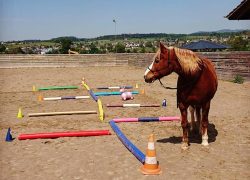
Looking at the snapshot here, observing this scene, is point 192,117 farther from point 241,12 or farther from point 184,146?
point 241,12

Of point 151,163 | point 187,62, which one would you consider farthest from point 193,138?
point 151,163

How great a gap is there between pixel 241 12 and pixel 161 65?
701 cm

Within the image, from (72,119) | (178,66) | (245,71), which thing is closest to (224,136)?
(178,66)

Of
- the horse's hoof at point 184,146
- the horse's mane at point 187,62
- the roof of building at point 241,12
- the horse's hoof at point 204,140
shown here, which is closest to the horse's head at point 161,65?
the horse's mane at point 187,62

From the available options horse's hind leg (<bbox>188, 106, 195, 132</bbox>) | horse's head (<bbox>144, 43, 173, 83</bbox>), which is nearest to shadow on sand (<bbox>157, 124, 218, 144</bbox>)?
horse's hind leg (<bbox>188, 106, 195, 132</bbox>)

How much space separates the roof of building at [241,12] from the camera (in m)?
11.3

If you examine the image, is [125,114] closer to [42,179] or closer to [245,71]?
[42,179]

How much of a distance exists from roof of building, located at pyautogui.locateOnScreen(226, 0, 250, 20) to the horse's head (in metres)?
6.30

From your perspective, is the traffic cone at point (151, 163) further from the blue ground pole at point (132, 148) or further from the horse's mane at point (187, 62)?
the horse's mane at point (187, 62)

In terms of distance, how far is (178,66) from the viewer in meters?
6.12

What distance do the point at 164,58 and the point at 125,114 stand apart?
4.10 metres

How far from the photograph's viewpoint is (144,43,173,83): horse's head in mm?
6070

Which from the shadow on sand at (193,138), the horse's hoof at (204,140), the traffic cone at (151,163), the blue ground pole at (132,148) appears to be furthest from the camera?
the shadow on sand at (193,138)

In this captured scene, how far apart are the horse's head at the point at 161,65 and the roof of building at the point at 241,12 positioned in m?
6.30
